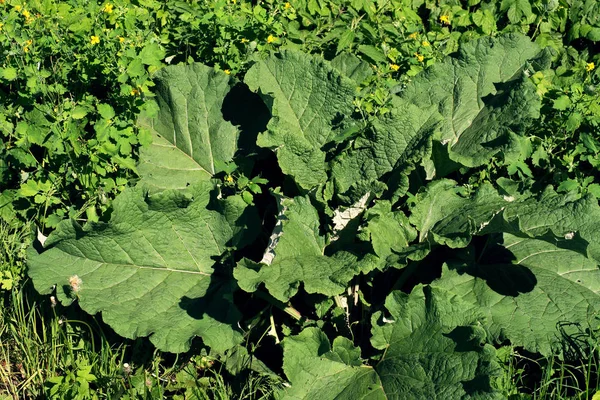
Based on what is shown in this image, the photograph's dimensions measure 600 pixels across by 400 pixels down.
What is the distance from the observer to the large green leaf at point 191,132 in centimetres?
469

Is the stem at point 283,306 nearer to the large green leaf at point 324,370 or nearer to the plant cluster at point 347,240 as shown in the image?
the plant cluster at point 347,240

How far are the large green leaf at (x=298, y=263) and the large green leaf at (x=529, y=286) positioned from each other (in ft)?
1.74

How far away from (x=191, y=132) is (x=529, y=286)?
2.06 metres

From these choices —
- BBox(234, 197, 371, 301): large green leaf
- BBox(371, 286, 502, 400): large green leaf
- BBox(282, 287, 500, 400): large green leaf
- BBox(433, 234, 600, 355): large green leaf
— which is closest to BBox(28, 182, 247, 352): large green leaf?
BBox(234, 197, 371, 301): large green leaf

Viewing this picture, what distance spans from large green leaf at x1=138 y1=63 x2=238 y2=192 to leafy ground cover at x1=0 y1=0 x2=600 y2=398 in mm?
13

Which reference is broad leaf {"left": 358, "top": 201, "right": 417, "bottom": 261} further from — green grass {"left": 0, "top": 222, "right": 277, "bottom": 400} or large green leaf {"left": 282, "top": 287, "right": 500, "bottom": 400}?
green grass {"left": 0, "top": 222, "right": 277, "bottom": 400}

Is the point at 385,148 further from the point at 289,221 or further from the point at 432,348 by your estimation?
the point at 432,348

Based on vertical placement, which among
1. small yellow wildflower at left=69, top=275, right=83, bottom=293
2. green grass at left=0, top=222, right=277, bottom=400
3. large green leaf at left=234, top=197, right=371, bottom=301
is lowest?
green grass at left=0, top=222, right=277, bottom=400

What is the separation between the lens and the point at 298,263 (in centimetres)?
374

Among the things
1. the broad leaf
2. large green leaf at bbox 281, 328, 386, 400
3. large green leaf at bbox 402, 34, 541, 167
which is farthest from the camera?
large green leaf at bbox 402, 34, 541, 167

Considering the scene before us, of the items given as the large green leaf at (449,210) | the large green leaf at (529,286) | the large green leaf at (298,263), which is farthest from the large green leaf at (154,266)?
the large green leaf at (529,286)

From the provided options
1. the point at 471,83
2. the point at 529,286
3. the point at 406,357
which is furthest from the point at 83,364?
the point at 471,83

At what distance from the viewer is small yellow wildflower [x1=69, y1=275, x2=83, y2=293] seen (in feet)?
12.8

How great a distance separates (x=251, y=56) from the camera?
5.04 meters
